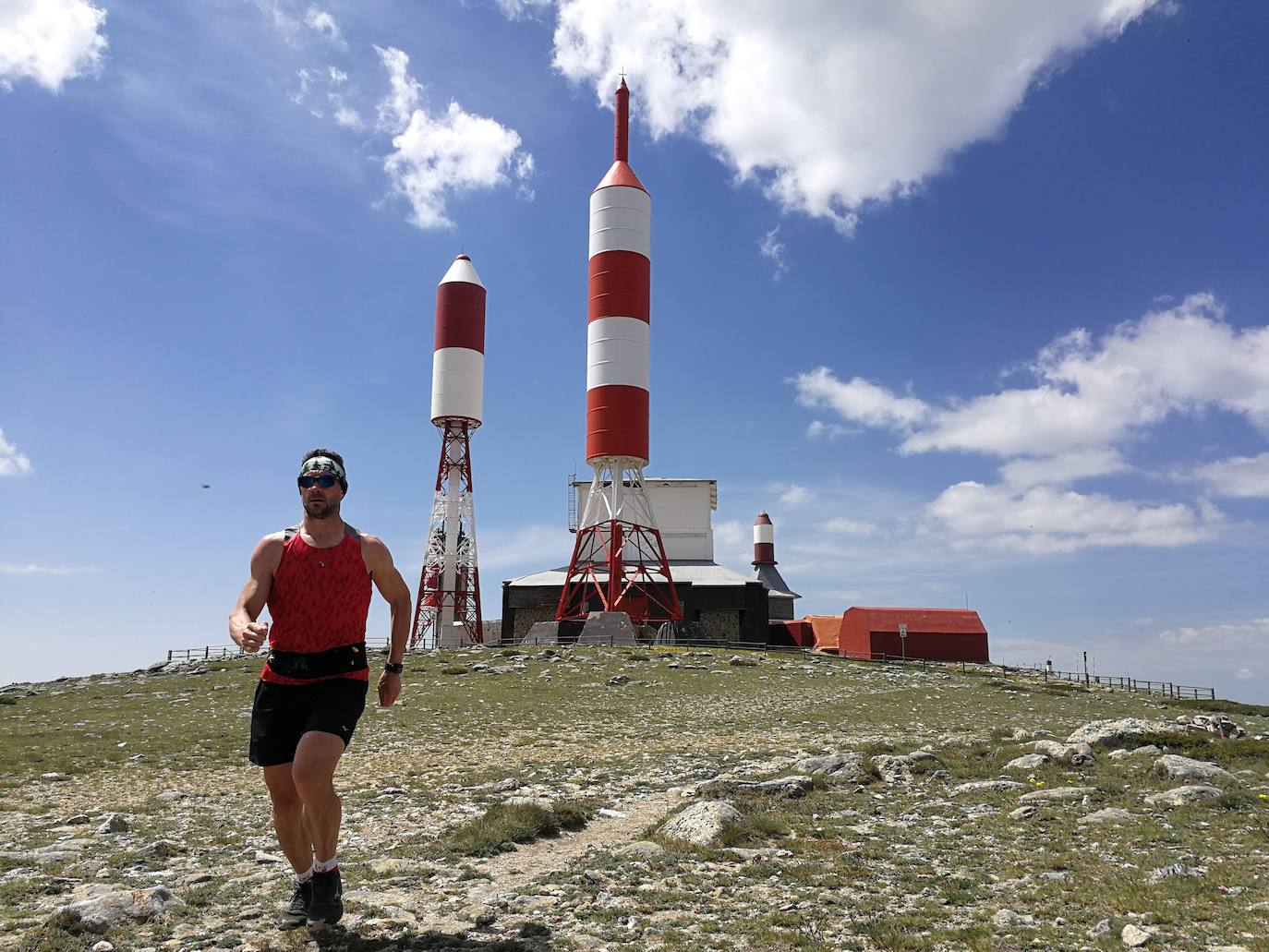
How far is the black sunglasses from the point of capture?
6148 mm

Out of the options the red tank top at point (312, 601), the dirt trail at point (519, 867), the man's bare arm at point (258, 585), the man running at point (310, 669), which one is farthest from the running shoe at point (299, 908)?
the man's bare arm at point (258, 585)

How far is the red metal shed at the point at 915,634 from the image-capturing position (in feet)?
171

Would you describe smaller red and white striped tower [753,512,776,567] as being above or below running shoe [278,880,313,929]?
above

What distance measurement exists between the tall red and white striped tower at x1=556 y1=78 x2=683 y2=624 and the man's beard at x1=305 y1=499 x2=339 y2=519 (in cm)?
4479

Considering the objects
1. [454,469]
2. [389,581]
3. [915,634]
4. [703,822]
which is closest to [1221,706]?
[915,634]

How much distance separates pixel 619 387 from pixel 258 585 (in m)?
45.2

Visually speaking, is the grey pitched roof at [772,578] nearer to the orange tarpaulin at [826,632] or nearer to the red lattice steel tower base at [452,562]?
the orange tarpaulin at [826,632]

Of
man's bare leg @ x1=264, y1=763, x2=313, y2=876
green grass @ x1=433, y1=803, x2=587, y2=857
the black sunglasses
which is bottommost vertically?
green grass @ x1=433, y1=803, x2=587, y2=857

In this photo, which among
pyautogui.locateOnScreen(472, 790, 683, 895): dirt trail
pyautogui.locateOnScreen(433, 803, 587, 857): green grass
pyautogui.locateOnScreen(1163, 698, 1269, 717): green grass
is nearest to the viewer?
pyautogui.locateOnScreen(472, 790, 683, 895): dirt trail

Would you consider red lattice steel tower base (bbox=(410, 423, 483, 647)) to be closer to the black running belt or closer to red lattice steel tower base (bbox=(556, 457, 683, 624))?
red lattice steel tower base (bbox=(556, 457, 683, 624))

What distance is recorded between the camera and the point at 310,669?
5.98 m

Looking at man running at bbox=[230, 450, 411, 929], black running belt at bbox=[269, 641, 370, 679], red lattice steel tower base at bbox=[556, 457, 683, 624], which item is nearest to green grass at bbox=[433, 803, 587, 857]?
man running at bbox=[230, 450, 411, 929]

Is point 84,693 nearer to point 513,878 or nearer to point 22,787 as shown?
point 22,787

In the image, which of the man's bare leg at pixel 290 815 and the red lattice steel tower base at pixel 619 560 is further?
the red lattice steel tower base at pixel 619 560
